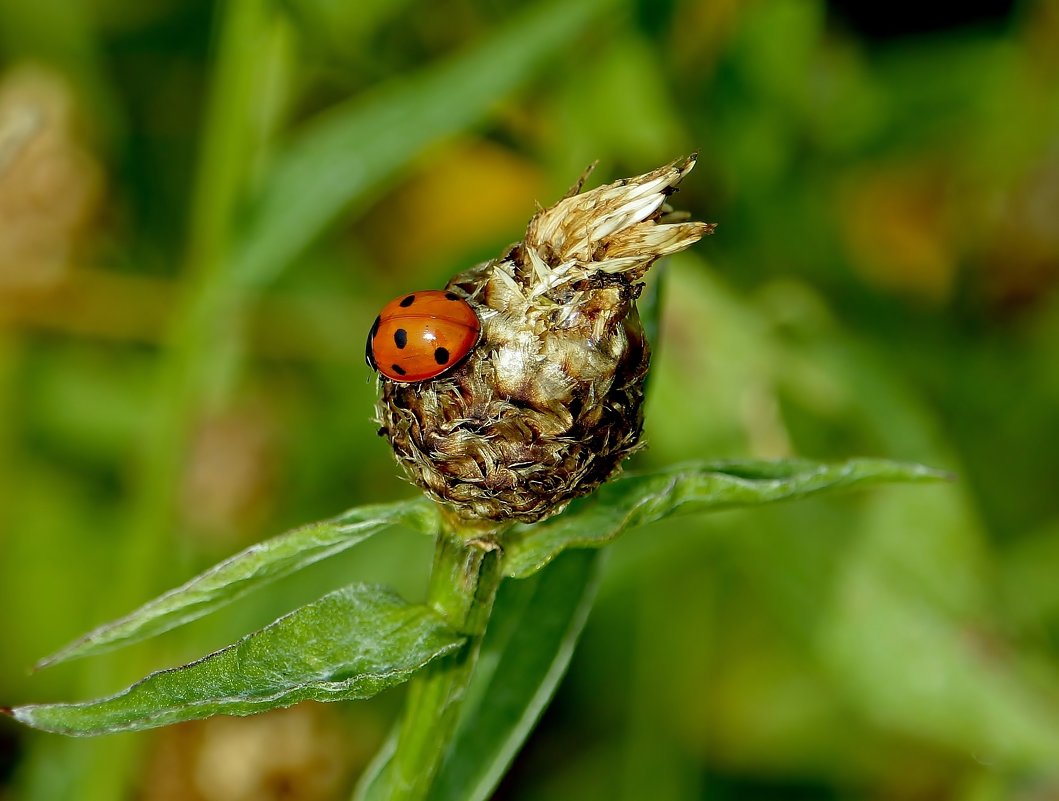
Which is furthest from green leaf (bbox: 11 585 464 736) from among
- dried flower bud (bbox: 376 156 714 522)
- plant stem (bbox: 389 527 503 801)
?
dried flower bud (bbox: 376 156 714 522)

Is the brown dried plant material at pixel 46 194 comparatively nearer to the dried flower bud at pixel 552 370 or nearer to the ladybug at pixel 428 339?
the ladybug at pixel 428 339

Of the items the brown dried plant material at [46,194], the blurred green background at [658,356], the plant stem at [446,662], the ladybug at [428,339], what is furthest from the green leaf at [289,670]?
the brown dried plant material at [46,194]

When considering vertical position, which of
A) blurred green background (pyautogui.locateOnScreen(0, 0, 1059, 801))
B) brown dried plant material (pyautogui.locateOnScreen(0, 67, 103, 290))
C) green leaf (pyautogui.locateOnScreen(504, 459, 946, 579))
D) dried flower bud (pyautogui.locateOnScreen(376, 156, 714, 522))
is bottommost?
green leaf (pyautogui.locateOnScreen(504, 459, 946, 579))

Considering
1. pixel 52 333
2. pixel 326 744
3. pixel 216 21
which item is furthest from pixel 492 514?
pixel 216 21

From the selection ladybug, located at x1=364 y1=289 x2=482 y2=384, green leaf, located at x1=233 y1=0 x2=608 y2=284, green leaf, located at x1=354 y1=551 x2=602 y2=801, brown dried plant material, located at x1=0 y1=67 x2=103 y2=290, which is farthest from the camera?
brown dried plant material, located at x1=0 y1=67 x2=103 y2=290

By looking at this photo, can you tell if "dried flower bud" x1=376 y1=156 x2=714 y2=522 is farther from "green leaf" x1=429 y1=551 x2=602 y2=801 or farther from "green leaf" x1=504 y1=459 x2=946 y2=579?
"green leaf" x1=429 y1=551 x2=602 y2=801

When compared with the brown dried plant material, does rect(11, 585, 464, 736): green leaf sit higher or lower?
lower

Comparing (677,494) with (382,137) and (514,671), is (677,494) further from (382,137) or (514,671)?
(382,137)
